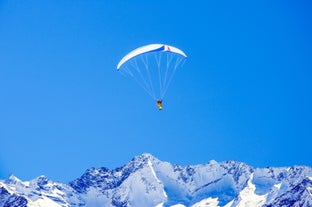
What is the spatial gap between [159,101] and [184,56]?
8309 millimetres

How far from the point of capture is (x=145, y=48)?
326ft

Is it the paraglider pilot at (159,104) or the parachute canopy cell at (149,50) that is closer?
the parachute canopy cell at (149,50)

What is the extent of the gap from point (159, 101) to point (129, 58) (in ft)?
27.5

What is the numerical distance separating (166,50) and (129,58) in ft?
18.7

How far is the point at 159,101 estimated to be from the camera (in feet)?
333

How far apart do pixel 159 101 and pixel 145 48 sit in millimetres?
8543

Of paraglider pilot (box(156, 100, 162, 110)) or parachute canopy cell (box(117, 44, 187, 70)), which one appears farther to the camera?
paraglider pilot (box(156, 100, 162, 110))

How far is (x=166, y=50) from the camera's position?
97.8 meters

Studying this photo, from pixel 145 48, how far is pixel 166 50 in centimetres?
351

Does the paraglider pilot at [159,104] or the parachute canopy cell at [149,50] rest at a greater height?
the parachute canopy cell at [149,50]

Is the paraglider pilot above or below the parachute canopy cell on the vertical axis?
below

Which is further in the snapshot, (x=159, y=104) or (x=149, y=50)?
(x=159, y=104)

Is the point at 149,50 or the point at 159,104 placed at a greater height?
the point at 149,50
